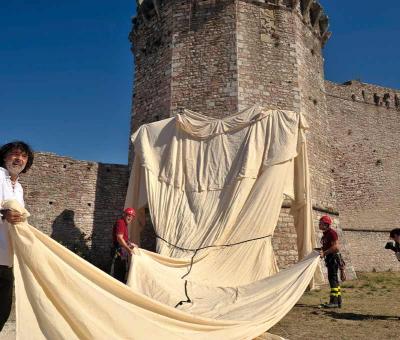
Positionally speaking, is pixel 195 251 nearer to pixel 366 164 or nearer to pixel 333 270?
pixel 333 270

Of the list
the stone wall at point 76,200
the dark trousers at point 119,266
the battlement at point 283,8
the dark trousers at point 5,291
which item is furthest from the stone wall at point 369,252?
the dark trousers at point 5,291

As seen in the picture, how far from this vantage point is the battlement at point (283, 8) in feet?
36.5

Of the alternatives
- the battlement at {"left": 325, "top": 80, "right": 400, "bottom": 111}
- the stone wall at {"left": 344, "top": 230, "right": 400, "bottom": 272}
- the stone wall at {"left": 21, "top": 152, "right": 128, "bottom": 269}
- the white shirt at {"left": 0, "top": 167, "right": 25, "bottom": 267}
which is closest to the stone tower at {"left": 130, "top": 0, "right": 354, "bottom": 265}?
the stone wall at {"left": 21, "top": 152, "right": 128, "bottom": 269}

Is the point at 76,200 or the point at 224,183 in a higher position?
the point at 224,183

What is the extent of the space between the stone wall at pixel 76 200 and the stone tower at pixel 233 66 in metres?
2.14

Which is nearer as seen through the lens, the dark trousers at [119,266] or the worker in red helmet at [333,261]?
the dark trousers at [119,266]

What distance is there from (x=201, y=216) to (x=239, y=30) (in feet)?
19.6

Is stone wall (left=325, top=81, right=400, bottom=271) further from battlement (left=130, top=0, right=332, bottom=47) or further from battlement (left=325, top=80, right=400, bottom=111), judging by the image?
battlement (left=130, top=0, right=332, bottom=47)

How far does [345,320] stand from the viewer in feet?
15.7

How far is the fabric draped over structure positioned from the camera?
7.89ft

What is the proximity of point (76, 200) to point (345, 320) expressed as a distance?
9.23 m

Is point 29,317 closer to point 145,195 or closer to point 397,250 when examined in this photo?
point 397,250

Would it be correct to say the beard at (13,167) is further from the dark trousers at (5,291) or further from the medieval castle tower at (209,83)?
the medieval castle tower at (209,83)

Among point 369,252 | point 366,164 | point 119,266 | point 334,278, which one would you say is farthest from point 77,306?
point 366,164
